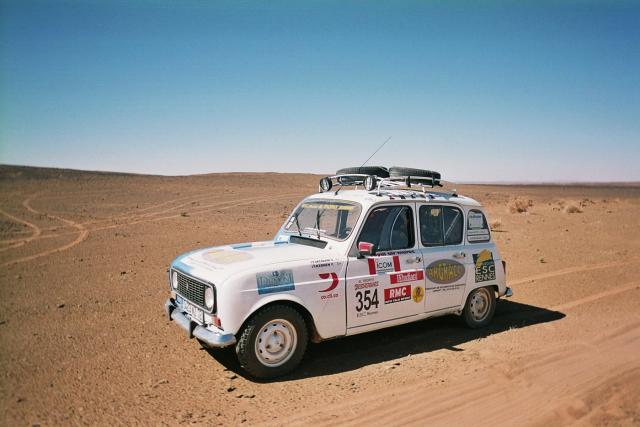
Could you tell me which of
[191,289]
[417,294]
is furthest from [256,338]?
[417,294]

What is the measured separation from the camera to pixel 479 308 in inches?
270

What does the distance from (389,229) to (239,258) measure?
79.1 inches

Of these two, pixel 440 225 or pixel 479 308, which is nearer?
pixel 440 225

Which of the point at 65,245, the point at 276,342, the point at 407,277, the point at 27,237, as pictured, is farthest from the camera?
the point at 27,237

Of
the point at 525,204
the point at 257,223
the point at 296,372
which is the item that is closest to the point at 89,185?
the point at 257,223

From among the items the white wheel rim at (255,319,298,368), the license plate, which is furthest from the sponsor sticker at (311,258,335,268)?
the license plate

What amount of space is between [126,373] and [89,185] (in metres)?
42.3

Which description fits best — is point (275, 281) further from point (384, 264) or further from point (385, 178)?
point (385, 178)

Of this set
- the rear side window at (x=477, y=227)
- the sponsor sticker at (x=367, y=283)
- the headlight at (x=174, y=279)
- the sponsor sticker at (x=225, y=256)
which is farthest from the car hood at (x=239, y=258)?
the rear side window at (x=477, y=227)

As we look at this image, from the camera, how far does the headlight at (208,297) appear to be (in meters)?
4.65

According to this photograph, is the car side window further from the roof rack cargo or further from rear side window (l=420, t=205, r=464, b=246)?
the roof rack cargo

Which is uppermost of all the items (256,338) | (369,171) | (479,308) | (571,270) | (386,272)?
(369,171)

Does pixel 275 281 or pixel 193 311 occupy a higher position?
pixel 275 281

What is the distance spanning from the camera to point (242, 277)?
181 inches
